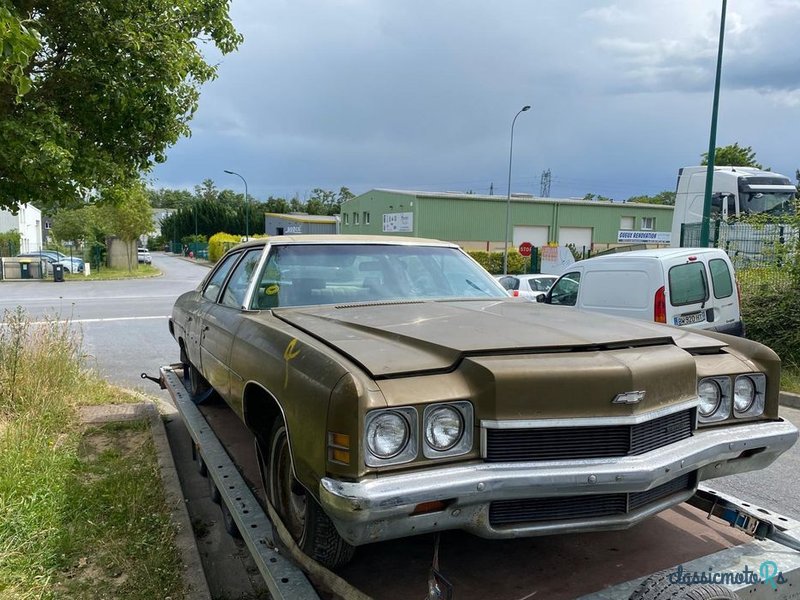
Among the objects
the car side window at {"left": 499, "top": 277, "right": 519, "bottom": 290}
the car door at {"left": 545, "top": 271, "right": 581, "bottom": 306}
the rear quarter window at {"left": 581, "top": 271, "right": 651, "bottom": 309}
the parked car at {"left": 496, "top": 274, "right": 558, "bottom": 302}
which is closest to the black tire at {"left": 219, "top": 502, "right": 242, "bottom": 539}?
the rear quarter window at {"left": 581, "top": 271, "right": 651, "bottom": 309}

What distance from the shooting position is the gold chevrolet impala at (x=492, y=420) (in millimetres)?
2012

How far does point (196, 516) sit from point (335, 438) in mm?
2541

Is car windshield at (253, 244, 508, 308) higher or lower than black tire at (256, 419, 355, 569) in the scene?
higher

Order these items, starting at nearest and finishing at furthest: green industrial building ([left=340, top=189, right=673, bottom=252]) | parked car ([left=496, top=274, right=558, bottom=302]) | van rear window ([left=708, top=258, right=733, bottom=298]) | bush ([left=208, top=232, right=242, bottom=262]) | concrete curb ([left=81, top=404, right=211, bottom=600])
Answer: concrete curb ([left=81, top=404, right=211, bottom=600]) → van rear window ([left=708, top=258, right=733, bottom=298]) → parked car ([left=496, top=274, right=558, bottom=302]) → green industrial building ([left=340, top=189, right=673, bottom=252]) → bush ([left=208, top=232, right=242, bottom=262])

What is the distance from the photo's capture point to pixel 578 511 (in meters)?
2.21

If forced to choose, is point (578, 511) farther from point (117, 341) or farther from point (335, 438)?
point (117, 341)

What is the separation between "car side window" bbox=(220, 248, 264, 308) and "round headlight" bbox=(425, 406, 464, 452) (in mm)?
1981

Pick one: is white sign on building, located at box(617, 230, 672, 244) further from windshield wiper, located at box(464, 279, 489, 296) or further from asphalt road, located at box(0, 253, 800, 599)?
windshield wiper, located at box(464, 279, 489, 296)

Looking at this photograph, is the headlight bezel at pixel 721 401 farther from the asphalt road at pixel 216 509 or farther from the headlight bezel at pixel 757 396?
the asphalt road at pixel 216 509

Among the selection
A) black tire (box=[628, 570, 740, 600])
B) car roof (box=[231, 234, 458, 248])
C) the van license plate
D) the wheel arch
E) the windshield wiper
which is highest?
car roof (box=[231, 234, 458, 248])

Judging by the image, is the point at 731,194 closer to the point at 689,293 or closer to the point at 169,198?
the point at 689,293

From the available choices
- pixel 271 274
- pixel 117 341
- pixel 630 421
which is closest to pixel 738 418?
pixel 630 421

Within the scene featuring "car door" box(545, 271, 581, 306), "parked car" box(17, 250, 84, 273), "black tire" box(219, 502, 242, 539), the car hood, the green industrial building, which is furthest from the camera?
the green industrial building

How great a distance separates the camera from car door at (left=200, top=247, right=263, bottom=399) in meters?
3.59
